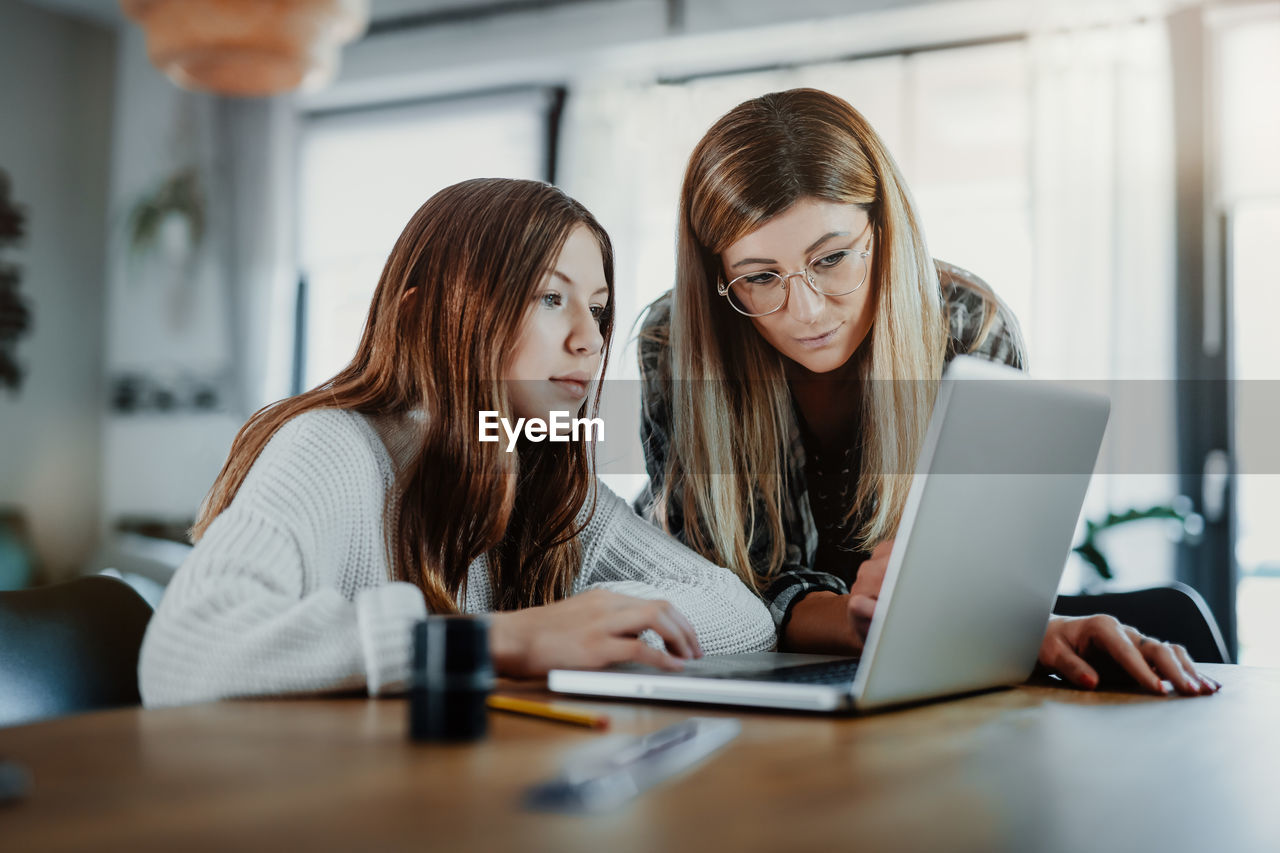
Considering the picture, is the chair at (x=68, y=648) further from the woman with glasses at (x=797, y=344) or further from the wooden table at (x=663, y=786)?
the woman with glasses at (x=797, y=344)

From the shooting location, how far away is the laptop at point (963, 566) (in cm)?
72

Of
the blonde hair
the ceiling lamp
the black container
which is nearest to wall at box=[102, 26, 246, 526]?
the ceiling lamp

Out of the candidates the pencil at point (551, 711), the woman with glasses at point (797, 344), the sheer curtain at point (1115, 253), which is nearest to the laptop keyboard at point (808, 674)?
the pencil at point (551, 711)

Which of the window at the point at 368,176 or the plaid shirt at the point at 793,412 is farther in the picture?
the window at the point at 368,176

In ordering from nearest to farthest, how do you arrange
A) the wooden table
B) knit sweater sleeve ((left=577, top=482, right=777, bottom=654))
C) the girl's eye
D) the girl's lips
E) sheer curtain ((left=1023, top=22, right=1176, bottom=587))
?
1. the wooden table
2. knit sweater sleeve ((left=577, top=482, right=777, bottom=654))
3. the girl's lips
4. the girl's eye
5. sheer curtain ((left=1023, top=22, right=1176, bottom=587))

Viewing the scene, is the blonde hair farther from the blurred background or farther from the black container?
the black container

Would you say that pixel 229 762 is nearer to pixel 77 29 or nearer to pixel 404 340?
pixel 404 340

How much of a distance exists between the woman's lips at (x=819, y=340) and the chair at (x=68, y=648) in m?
0.93

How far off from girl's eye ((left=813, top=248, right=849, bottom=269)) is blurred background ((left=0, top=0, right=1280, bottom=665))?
77 cm

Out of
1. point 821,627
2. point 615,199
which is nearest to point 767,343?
point 821,627

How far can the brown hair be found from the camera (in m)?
1.19

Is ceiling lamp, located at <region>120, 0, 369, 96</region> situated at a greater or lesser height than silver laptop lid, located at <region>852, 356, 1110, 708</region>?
greater

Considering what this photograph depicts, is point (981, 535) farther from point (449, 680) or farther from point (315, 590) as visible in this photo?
point (315, 590)

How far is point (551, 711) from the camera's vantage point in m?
0.71
